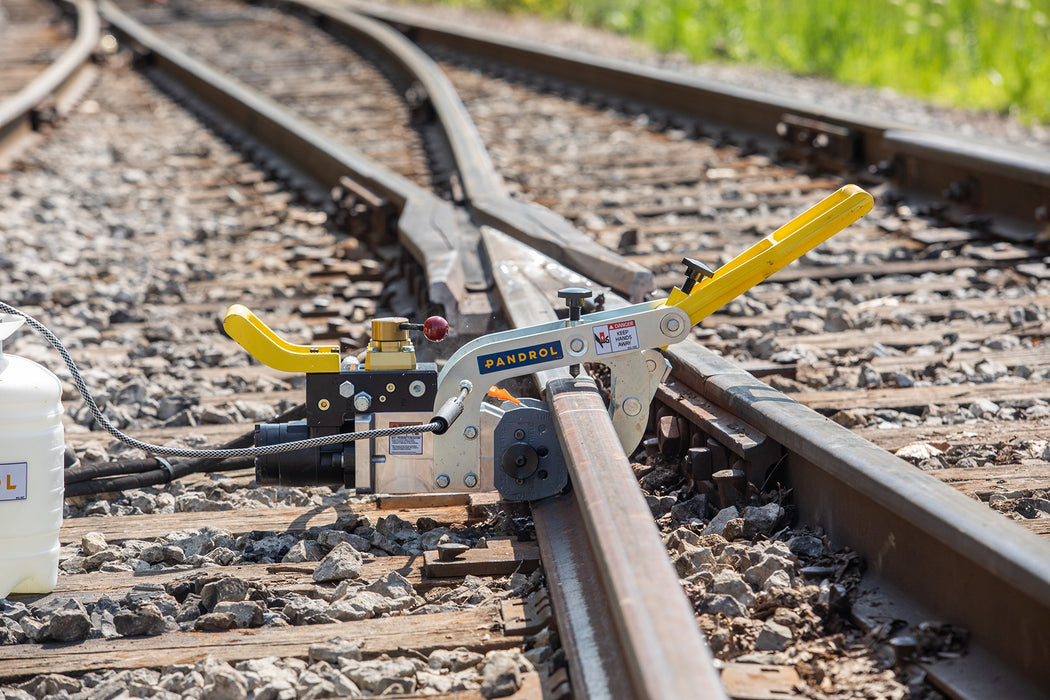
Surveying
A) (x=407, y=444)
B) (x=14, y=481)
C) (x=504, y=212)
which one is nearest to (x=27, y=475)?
(x=14, y=481)

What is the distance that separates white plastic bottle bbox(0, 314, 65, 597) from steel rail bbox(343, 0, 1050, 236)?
14.1 feet

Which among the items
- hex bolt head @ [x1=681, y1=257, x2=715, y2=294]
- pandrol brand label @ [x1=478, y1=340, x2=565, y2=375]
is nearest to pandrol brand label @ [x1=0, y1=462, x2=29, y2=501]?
pandrol brand label @ [x1=478, y1=340, x2=565, y2=375]

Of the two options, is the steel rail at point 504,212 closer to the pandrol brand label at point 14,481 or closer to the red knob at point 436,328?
the red knob at point 436,328

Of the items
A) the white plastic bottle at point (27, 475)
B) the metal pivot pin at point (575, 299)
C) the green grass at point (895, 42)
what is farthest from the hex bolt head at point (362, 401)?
the green grass at point (895, 42)

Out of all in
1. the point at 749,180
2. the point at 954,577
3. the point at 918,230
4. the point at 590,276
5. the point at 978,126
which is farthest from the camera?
the point at 978,126

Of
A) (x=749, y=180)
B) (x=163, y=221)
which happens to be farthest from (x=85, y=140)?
(x=749, y=180)

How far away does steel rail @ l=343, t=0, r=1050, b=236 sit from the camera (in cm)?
548

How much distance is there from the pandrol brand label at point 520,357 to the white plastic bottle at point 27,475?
949 millimetres

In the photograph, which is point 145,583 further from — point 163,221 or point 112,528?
point 163,221

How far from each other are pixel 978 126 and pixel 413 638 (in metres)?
7.72

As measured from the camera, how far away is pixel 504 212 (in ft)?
Answer: 17.1

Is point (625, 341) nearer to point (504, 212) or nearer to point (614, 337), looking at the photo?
point (614, 337)

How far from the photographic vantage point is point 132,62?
13.9m

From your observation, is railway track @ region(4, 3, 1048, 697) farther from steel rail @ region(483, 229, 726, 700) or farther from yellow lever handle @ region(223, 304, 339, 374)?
yellow lever handle @ region(223, 304, 339, 374)
